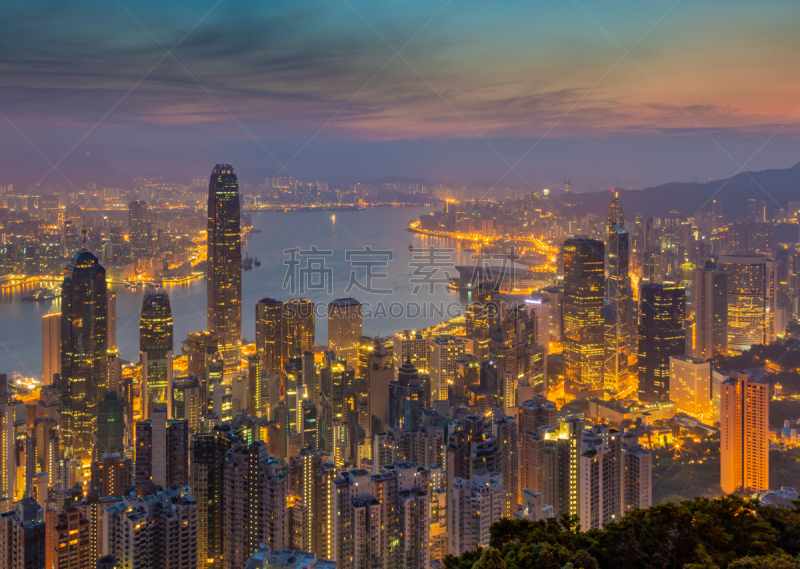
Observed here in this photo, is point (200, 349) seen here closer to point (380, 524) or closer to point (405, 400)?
point (405, 400)

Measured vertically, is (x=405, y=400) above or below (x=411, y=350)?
below

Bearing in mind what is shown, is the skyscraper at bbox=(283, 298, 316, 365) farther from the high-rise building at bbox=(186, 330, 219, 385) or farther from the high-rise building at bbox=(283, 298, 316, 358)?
the high-rise building at bbox=(186, 330, 219, 385)

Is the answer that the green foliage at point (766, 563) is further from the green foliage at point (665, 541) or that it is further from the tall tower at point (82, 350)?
the tall tower at point (82, 350)

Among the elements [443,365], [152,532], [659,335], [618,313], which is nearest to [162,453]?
[152,532]

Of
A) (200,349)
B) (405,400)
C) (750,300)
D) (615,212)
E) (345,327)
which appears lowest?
(405,400)

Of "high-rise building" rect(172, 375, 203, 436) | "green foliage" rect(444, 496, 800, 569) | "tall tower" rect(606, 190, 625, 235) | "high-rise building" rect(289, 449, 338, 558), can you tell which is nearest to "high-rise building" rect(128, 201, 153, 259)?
"high-rise building" rect(172, 375, 203, 436)

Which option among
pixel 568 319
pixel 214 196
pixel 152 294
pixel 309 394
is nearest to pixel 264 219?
pixel 214 196

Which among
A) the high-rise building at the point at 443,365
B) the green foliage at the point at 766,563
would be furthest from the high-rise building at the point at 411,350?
the green foliage at the point at 766,563
